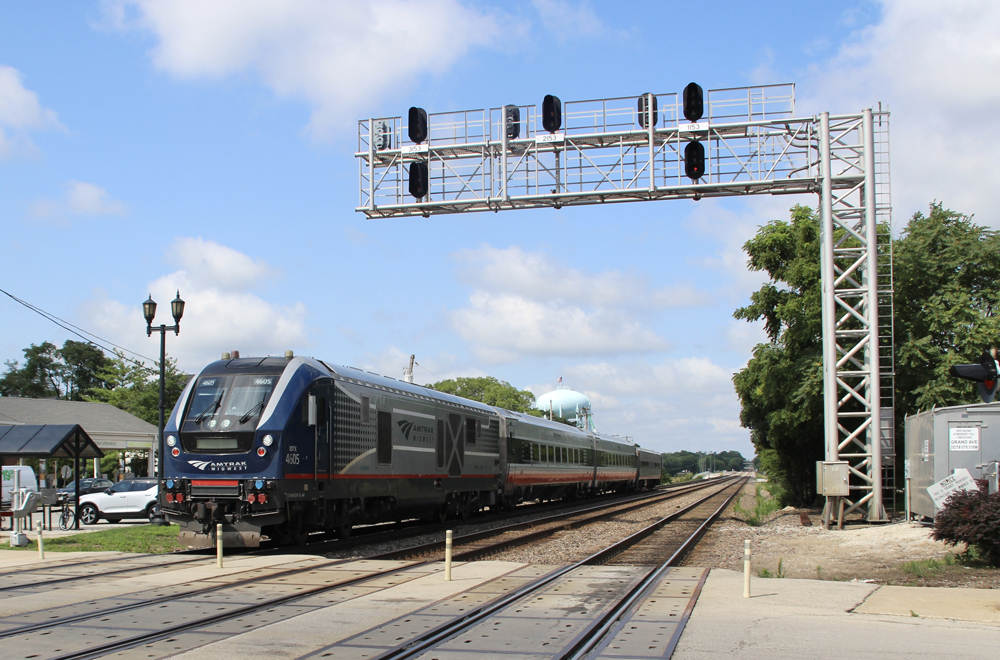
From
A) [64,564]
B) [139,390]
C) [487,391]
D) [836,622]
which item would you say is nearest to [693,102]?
[836,622]

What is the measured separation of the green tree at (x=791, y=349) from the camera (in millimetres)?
29016

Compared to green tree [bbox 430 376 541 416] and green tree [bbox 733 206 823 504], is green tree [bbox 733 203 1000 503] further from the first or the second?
green tree [bbox 430 376 541 416]

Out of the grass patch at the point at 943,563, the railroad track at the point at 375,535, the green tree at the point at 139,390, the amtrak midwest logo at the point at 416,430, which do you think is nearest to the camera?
the grass patch at the point at 943,563

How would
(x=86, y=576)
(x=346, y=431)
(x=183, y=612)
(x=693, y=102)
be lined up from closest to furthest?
Answer: (x=183, y=612) < (x=86, y=576) < (x=346, y=431) < (x=693, y=102)

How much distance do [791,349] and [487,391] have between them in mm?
76144

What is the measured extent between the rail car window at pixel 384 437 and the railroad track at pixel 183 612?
5.58m

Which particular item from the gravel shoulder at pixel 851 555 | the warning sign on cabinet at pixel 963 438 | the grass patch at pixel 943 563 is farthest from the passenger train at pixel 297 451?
the warning sign on cabinet at pixel 963 438

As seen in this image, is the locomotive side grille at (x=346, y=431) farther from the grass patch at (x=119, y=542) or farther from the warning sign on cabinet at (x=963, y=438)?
the warning sign on cabinet at (x=963, y=438)

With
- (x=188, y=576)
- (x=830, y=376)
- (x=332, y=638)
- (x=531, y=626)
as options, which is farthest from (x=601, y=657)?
(x=830, y=376)

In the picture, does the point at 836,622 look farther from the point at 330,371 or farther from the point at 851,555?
the point at 330,371

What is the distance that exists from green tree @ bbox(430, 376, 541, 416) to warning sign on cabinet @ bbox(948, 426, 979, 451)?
8547 centimetres

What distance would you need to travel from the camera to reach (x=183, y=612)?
960 centimetres

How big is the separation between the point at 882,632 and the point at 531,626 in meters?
3.37

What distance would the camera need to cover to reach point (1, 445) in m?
20.9
